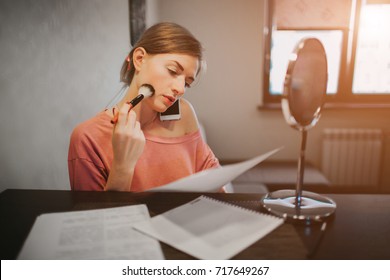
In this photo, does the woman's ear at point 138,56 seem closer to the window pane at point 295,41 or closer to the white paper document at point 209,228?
the white paper document at point 209,228

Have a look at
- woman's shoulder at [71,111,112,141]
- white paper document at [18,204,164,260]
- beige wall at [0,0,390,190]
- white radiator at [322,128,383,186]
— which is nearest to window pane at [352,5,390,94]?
white radiator at [322,128,383,186]

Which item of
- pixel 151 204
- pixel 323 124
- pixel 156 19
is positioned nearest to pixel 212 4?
pixel 156 19

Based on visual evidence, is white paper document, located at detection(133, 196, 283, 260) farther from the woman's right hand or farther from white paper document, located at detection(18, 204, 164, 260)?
the woman's right hand

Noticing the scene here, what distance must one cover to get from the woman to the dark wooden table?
0.27 ft

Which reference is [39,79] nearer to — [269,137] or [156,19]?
[156,19]

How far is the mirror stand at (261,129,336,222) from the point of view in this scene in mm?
484

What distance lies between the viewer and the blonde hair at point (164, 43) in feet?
2.36

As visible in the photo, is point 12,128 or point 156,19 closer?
point 12,128

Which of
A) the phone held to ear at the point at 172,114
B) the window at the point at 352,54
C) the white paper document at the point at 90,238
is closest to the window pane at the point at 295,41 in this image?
the window at the point at 352,54

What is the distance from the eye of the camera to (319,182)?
2.05 m

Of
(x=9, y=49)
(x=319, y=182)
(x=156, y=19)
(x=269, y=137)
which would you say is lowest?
(x=319, y=182)

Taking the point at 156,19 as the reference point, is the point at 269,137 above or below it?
below

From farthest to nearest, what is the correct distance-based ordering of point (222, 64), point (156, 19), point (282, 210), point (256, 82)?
point (256, 82) → point (222, 64) → point (156, 19) → point (282, 210)
